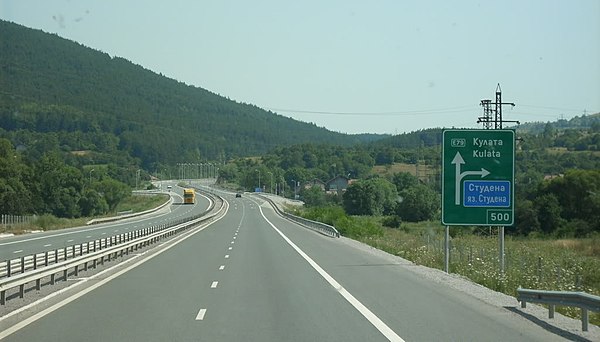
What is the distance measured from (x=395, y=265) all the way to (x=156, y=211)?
97.8 metres

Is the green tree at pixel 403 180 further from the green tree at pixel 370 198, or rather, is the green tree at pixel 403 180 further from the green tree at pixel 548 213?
the green tree at pixel 548 213

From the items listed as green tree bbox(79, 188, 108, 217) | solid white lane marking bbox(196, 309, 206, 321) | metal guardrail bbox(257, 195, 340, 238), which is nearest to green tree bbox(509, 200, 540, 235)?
metal guardrail bbox(257, 195, 340, 238)

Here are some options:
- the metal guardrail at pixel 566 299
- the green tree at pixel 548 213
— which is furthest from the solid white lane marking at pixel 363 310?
the green tree at pixel 548 213

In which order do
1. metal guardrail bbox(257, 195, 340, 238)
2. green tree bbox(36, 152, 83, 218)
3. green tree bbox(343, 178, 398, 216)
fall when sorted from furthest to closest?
green tree bbox(36, 152, 83, 218), green tree bbox(343, 178, 398, 216), metal guardrail bbox(257, 195, 340, 238)

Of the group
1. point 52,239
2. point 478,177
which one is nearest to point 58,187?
point 52,239

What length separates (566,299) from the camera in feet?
48.5

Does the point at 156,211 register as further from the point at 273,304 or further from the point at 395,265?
the point at 273,304

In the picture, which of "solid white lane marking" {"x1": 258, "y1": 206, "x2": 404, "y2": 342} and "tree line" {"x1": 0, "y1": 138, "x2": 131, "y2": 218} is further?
"tree line" {"x1": 0, "y1": 138, "x2": 131, "y2": 218}

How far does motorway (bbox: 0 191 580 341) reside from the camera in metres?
13.9

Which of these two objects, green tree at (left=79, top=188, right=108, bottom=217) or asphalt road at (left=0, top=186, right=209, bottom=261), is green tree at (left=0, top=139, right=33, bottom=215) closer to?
green tree at (left=79, top=188, right=108, bottom=217)

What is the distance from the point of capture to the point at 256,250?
142ft

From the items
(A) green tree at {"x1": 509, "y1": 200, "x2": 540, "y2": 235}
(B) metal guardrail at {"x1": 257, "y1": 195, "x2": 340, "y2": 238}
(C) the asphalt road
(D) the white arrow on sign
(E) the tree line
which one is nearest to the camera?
(D) the white arrow on sign

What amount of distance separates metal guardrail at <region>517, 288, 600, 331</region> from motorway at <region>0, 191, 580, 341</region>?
20.1 inches

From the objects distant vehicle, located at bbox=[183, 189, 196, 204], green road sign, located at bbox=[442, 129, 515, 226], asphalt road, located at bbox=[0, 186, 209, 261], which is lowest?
asphalt road, located at bbox=[0, 186, 209, 261]
